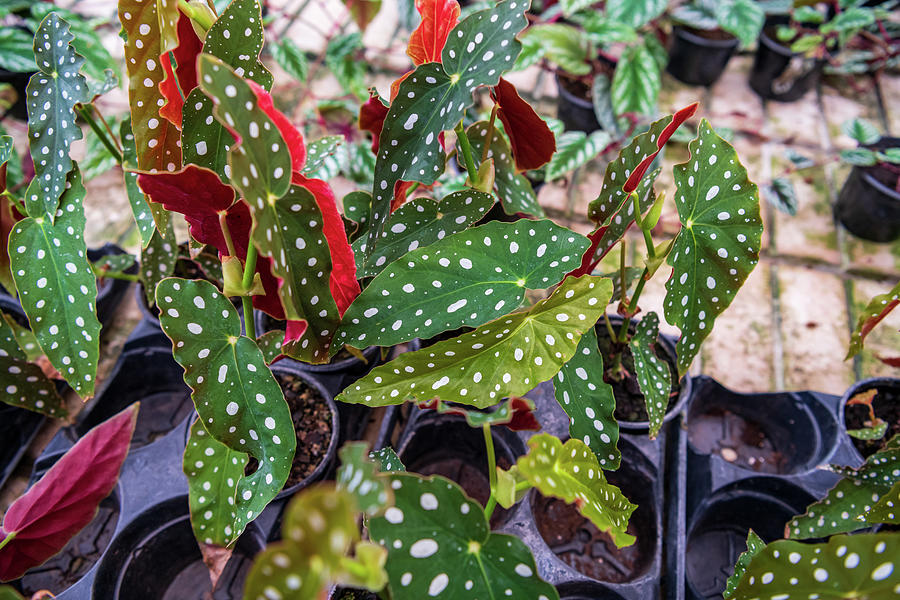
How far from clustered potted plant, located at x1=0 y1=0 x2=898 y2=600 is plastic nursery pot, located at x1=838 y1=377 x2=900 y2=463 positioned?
0.24 meters

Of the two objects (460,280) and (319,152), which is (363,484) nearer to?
(460,280)

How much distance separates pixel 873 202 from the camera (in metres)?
1.55

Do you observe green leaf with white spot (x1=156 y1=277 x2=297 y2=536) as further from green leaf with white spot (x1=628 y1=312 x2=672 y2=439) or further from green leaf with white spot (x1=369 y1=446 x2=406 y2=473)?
green leaf with white spot (x1=628 y1=312 x2=672 y2=439)

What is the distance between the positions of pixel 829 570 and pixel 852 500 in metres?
0.34

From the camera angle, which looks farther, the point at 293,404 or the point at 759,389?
the point at 759,389

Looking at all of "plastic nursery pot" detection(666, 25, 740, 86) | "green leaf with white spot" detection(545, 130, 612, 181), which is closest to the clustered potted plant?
"green leaf with white spot" detection(545, 130, 612, 181)

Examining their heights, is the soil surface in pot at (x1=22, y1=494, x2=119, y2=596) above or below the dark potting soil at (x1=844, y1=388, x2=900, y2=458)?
above

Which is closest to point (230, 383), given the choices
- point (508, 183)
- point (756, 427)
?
point (508, 183)

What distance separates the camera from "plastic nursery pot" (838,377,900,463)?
1069 millimetres

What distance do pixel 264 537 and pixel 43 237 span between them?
0.56 m

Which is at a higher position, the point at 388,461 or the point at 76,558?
the point at 388,461

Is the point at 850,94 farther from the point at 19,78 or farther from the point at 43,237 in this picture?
the point at 19,78

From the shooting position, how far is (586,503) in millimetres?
584

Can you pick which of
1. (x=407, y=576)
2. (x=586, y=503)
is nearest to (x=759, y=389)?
(x=586, y=503)
